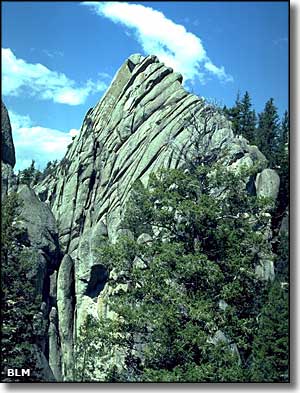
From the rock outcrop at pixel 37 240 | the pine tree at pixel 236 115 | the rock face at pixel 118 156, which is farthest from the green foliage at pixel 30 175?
the pine tree at pixel 236 115

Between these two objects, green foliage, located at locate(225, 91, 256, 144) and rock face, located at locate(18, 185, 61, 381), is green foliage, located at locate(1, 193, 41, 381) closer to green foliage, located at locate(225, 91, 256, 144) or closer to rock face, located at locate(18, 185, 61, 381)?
rock face, located at locate(18, 185, 61, 381)

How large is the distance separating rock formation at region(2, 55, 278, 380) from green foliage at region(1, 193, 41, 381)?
1.92 ft

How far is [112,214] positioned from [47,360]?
238 centimetres

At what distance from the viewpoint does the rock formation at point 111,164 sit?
965cm

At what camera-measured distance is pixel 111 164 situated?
10805 mm

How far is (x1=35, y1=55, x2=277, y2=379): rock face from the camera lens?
968 centimetres

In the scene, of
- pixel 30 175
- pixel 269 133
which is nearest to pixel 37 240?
pixel 30 175

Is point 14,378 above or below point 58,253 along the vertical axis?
below

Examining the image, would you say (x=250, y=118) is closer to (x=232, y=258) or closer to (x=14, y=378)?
(x=232, y=258)

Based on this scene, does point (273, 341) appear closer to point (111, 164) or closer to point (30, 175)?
point (30, 175)

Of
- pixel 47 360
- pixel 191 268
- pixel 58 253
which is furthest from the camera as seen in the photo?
pixel 58 253

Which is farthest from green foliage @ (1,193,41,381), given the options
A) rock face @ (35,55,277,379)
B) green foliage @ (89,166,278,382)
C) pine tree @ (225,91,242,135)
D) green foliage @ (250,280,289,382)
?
pine tree @ (225,91,242,135)

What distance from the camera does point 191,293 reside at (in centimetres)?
914

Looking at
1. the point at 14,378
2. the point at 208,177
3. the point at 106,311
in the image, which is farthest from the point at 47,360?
the point at 208,177
